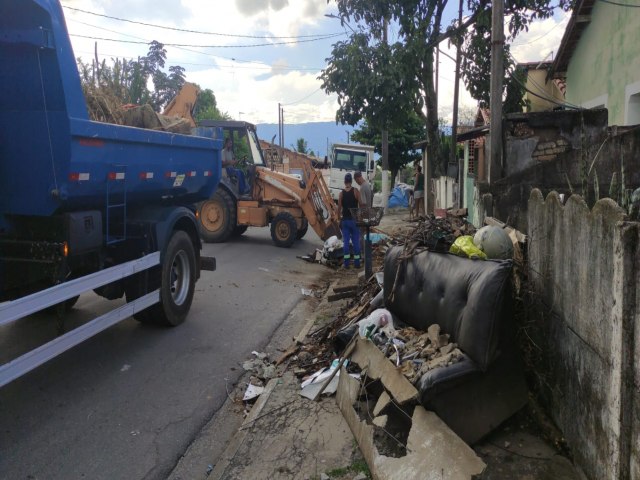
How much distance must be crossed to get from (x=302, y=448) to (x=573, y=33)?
12517 millimetres

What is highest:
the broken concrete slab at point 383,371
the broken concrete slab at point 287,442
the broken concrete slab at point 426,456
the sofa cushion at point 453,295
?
the sofa cushion at point 453,295

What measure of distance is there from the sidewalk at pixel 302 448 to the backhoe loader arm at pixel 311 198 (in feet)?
25.9

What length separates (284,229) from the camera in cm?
1255

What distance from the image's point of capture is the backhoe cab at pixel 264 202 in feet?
40.7

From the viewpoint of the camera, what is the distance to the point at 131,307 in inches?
212

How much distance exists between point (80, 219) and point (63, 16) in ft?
5.50

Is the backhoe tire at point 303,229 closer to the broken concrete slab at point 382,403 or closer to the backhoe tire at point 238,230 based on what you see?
the backhoe tire at point 238,230

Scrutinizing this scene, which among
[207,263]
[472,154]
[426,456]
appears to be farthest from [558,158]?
[472,154]

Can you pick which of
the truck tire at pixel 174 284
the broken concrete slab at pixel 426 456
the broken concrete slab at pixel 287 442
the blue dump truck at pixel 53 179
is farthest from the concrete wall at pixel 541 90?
the broken concrete slab at pixel 426 456

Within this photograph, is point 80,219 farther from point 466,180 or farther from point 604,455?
point 466,180

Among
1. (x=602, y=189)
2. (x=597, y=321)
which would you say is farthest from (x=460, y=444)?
(x=602, y=189)

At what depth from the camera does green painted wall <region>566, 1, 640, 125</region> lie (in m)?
10.1

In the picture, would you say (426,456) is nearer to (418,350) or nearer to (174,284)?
(418,350)

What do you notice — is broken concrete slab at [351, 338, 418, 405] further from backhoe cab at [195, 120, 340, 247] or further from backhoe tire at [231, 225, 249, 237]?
backhoe tire at [231, 225, 249, 237]
